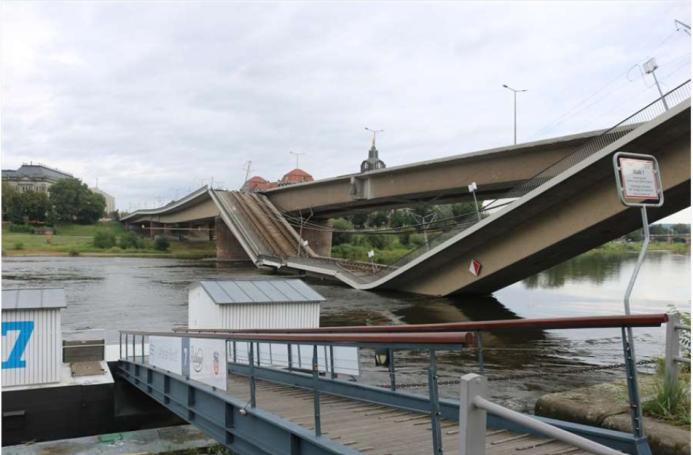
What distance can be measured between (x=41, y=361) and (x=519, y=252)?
17.8 meters

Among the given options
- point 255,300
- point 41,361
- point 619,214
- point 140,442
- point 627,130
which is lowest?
point 140,442

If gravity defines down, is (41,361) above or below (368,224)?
below

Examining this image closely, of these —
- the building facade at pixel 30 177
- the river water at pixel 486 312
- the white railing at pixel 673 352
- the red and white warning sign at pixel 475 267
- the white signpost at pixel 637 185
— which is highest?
the building facade at pixel 30 177

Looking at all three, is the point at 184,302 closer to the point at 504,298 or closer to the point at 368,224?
the point at 504,298

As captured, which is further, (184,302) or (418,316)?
(184,302)

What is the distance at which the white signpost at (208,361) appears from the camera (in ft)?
25.5

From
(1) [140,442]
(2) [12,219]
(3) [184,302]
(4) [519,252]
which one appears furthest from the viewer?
(2) [12,219]

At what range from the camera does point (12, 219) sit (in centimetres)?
9731

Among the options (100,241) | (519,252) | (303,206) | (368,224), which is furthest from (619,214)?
(368,224)

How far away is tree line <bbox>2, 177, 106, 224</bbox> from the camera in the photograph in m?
97.2

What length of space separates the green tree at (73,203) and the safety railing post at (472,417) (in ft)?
361

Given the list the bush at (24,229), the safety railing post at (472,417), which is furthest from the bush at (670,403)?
the bush at (24,229)

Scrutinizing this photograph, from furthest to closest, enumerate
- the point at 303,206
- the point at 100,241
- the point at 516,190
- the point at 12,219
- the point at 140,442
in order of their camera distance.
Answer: the point at 12,219 → the point at 100,241 → the point at 303,206 → the point at 516,190 → the point at 140,442

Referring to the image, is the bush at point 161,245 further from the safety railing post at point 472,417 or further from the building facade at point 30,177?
the building facade at point 30,177
